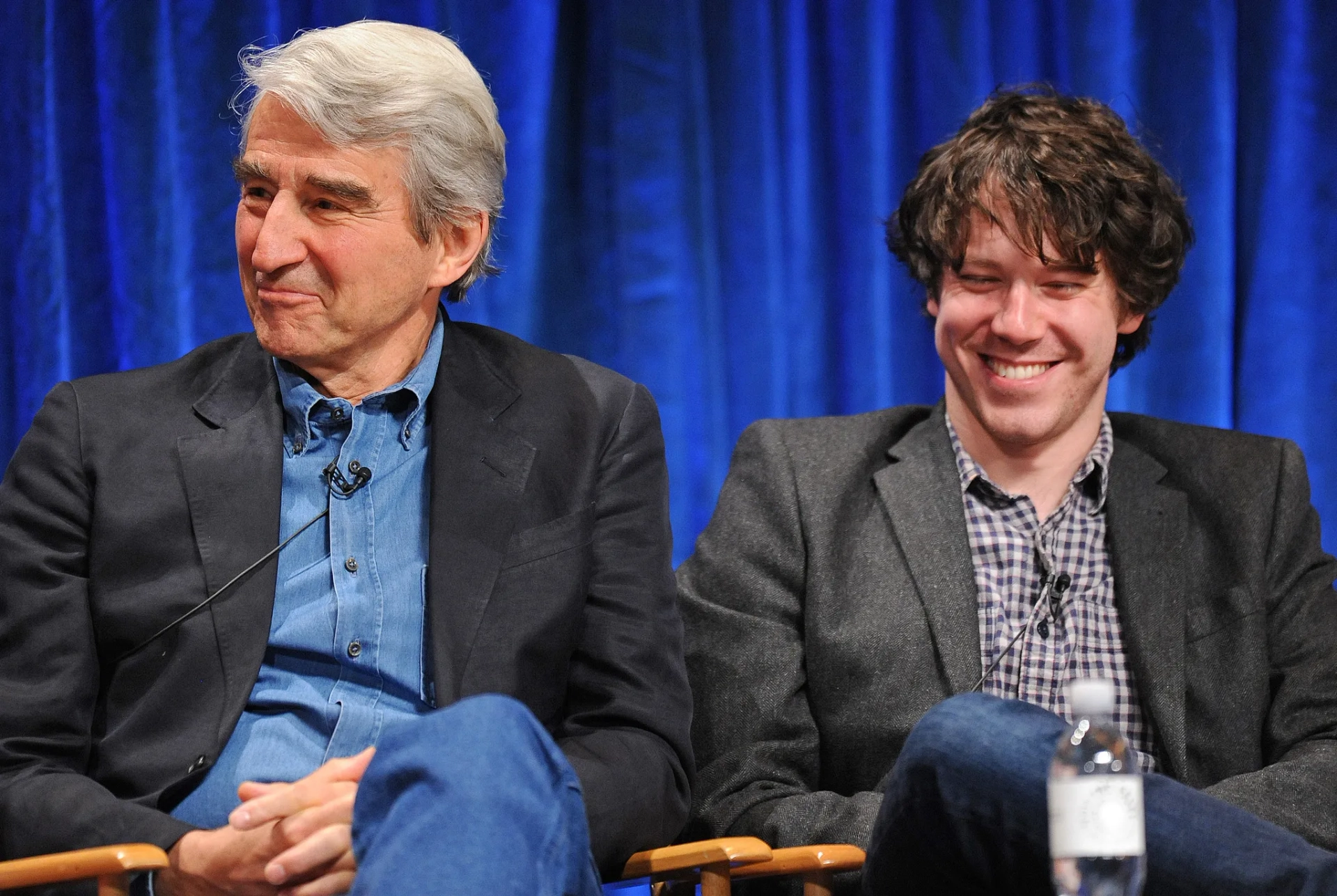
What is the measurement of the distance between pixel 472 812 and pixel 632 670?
64 cm

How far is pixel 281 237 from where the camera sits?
201 centimetres

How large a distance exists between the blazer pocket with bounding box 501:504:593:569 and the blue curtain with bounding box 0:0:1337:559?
0.85 meters

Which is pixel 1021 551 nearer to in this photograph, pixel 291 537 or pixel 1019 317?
pixel 1019 317

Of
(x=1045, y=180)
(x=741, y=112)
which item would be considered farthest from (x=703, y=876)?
(x=741, y=112)

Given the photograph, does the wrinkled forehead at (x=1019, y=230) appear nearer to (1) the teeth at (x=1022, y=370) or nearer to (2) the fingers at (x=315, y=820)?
(1) the teeth at (x=1022, y=370)

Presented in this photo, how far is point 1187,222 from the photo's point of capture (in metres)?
2.55

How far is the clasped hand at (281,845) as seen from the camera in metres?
1.61

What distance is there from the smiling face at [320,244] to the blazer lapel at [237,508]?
0.34 ft

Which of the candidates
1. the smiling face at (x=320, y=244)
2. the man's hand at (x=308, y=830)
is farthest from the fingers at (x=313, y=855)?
the smiling face at (x=320, y=244)

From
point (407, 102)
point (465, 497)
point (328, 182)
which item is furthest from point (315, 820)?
point (407, 102)

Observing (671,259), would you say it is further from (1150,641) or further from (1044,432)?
(1150,641)

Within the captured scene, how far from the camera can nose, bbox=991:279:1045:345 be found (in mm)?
2318

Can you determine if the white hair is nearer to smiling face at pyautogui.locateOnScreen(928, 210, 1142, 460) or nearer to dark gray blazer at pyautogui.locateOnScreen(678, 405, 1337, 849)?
dark gray blazer at pyautogui.locateOnScreen(678, 405, 1337, 849)

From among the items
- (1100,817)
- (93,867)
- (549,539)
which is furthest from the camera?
(549,539)
